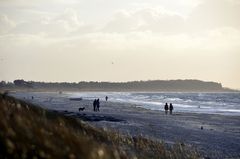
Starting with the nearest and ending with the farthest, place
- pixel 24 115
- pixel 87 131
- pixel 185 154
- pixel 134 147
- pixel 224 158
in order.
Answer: pixel 24 115
pixel 87 131
pixel 134 147
pixel 185 154
pixel 224 158

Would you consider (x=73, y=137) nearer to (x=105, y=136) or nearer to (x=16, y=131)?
(x=16, y=131)

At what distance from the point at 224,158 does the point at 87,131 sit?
12.2 meters

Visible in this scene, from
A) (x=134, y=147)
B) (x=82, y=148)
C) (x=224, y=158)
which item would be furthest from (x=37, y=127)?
(x=224, y=158)

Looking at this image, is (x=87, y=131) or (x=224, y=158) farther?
(x=224, y=158)

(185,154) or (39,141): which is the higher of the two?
(39,141)

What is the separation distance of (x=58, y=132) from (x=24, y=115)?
58cm

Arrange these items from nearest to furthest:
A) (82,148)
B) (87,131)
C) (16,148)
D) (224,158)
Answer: (16,148) < (82,148) < (87,131) < (224,158)

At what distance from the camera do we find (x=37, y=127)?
6.12 m

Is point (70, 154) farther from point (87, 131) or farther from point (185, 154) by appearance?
point (185, 154)

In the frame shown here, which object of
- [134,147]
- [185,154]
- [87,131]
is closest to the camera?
[87,131]

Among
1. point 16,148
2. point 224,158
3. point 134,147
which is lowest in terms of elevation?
point 224,158

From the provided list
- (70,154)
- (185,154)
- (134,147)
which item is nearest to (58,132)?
(70,154)

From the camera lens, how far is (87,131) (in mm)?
9758

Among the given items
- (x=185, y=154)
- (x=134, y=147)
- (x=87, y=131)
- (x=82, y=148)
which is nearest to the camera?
(x=82, y=148)
